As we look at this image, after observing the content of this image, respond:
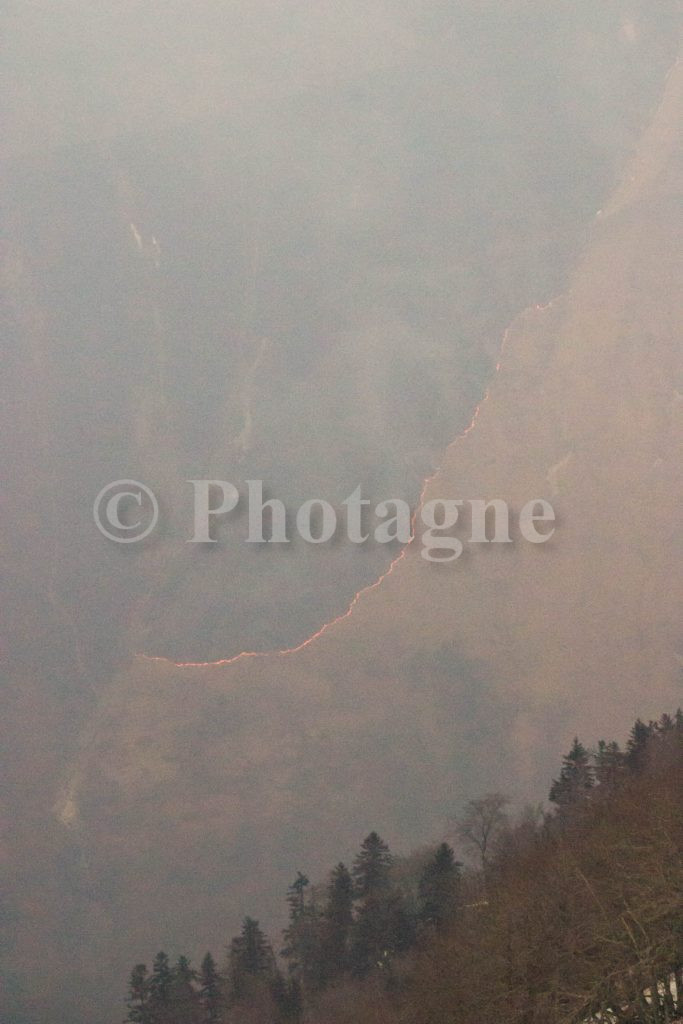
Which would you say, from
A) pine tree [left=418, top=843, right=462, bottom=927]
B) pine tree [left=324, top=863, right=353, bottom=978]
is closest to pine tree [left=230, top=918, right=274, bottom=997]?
pine tree [left=324, top=863, right=353, bottom=978]

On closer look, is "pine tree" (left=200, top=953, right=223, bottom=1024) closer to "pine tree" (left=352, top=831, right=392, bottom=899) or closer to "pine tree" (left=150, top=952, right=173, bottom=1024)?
"pine tree" (left=150, top=952, right=173, bottom=1024)

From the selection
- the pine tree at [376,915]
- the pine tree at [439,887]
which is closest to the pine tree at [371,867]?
the pine tree at [376,915]

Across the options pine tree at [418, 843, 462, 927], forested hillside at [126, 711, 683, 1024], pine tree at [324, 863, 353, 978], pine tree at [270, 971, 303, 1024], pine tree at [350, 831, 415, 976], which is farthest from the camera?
pine tree at [324, 863, 353, 978]

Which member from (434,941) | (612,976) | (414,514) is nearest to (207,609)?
(414,514)

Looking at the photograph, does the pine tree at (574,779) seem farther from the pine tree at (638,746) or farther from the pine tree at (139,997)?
the pine tree at (139,997)

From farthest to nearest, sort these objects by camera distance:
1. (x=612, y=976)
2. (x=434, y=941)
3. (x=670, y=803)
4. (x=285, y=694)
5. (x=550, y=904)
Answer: (x=285, y=694) < (x=434, y=941) < (x=670, y=803) < (x=550, y=904) < (x=612, y=976)

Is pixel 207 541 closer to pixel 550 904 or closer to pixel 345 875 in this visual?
pixel 345 875
